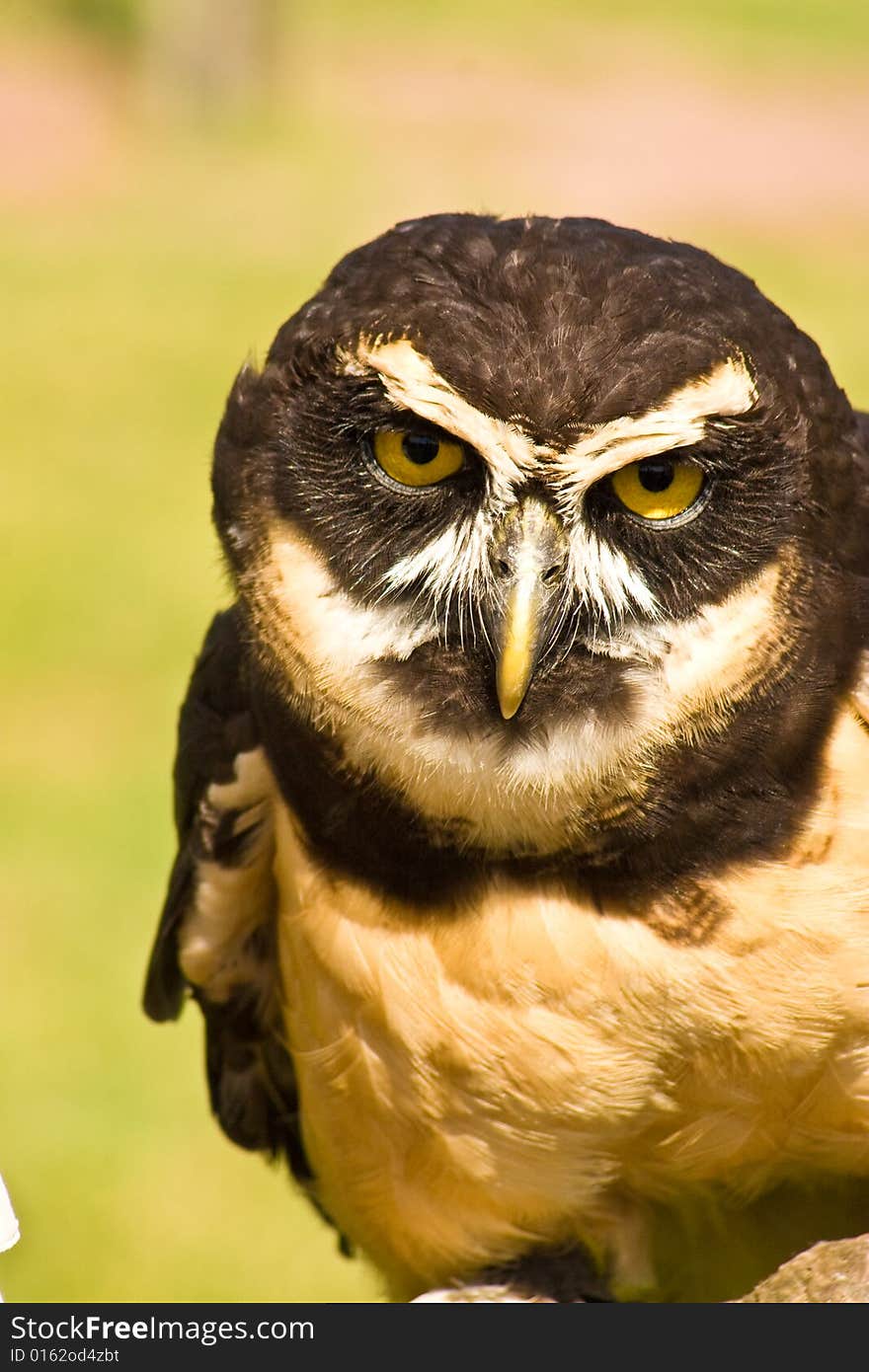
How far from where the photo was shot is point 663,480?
2916 mm

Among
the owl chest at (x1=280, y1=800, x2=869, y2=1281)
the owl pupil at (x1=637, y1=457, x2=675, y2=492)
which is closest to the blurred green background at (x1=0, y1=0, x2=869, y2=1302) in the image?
the owl pupil at (x1=637, y1=457, x2=675, y2=492)

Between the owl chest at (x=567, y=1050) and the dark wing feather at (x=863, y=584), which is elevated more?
the dark wing feather at (x=863, y=584)

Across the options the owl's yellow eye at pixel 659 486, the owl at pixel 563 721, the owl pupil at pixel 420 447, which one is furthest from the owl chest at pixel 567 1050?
the owl pupil at pixel 420 447

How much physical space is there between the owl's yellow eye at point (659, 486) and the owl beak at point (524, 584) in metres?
0.11

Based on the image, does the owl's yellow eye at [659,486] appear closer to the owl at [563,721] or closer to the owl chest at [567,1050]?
the owl at [563,721]

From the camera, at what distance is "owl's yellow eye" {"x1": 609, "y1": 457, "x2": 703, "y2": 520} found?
2891 mm

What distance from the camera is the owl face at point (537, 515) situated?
2.87 metres

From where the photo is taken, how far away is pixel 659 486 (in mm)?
2916

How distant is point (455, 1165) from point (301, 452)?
1.41 metres

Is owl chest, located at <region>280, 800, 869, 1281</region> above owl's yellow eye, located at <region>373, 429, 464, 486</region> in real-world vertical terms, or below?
below

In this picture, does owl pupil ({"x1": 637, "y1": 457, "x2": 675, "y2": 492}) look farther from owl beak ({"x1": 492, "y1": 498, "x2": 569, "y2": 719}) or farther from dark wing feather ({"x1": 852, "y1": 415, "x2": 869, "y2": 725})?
dark wing feather ({"x1": 852, "y1": 415, "x2": 869, "y2": 725})

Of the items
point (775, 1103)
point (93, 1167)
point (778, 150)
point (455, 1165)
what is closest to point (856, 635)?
point (775, 1103)

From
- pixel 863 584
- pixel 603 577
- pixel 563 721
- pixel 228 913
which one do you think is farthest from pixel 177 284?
pixel 603 577

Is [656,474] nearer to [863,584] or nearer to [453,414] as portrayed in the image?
[453,414]
